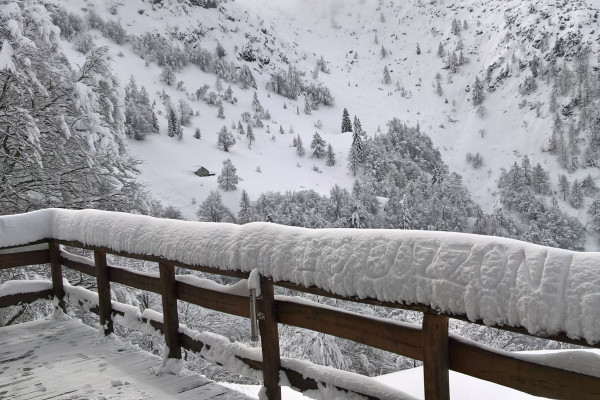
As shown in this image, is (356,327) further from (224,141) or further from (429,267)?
(224,141)

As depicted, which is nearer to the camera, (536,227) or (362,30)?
(536,227)

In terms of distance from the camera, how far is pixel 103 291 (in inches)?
175

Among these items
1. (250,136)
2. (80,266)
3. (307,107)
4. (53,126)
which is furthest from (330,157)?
(80,266)

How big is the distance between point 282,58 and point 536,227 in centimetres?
9181

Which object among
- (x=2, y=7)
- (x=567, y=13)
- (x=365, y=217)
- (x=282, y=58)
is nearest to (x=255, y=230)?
(x=2, y=7)

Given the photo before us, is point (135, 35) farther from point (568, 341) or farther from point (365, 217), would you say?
point (568, 341)


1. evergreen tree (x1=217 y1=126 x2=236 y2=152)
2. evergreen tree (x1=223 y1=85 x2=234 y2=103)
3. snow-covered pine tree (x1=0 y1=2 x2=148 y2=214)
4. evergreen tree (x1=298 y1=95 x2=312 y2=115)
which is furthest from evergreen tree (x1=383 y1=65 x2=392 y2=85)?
snow-covered pine tree (x1=0 y1=2 x2=148 y2=214)

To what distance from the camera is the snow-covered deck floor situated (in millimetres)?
3305

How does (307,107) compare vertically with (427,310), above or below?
above

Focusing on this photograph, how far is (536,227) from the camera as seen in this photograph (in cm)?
7694

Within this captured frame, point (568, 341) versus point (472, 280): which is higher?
point (472, 280)

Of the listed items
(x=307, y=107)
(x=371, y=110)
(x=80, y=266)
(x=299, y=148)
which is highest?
(x=307, y=107)

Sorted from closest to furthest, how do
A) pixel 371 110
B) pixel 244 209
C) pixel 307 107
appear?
pixel 244 209 → pixel 307 107 → pixel 371 110

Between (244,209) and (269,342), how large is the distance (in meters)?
53.0
